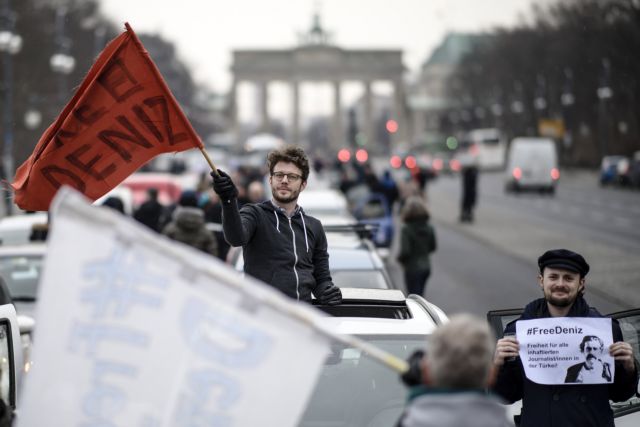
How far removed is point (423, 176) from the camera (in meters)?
31.7

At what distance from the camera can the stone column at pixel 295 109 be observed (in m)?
139

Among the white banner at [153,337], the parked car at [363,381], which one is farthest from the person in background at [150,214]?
the white banner at [153,337]

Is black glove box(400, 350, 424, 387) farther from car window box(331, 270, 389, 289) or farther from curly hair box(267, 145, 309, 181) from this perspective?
car window box(331, 270, 389, 289)

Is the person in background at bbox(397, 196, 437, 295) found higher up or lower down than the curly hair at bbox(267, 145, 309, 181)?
lower down

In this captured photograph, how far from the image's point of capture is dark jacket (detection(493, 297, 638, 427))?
4.86 meters

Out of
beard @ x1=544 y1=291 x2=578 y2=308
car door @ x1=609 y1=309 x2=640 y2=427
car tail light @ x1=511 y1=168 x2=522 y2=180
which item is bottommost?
car door @ x1=609 y1=309 x2=640 y2=427

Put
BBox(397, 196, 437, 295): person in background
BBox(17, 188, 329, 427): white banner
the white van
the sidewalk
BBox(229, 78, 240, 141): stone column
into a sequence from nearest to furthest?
BBox(17, 188, 329, 427): white banner → BBox(397, 196, 437, 295): person in background → the sidewalk → the white van → BBox(229, 78, 240, 141): stone column

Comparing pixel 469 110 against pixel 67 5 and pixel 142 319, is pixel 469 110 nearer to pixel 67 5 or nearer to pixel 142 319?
pixel 67 5

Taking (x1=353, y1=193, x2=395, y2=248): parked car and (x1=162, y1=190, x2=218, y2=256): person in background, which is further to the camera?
(x1=353, y1=193, x2=395, y2=248): parked car

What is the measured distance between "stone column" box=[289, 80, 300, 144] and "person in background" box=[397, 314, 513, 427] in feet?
446

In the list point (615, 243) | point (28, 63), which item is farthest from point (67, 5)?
point (615, 243)

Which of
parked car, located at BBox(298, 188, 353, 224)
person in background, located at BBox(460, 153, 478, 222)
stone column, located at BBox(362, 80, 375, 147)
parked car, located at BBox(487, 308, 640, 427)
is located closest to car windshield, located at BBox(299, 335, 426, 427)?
parked car, located at BBox(487, 308, 640, 427)

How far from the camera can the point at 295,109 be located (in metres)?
143

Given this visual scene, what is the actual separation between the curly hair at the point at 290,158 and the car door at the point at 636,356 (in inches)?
66.4
